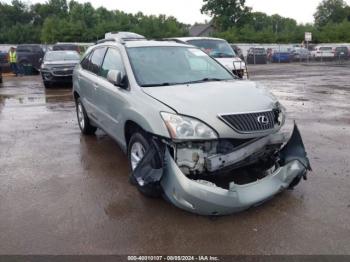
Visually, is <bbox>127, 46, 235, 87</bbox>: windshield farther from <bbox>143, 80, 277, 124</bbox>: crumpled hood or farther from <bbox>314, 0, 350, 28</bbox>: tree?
<bbox>314, 0, 350, 28</bbox>: tree

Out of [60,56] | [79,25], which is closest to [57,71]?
[60,56]

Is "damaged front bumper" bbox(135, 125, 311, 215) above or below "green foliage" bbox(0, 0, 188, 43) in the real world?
below

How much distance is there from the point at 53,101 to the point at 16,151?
6239 mm

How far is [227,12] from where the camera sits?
71.0 meters

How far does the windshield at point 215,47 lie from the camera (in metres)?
13.9

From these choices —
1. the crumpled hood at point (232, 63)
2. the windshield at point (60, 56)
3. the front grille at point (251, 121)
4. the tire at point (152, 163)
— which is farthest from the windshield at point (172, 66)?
the windshield at point (60, 56)

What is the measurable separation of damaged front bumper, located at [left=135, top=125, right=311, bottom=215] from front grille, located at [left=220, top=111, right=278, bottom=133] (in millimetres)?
166

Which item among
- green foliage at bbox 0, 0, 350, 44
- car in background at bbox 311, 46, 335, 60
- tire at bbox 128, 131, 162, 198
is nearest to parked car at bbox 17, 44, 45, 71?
tire at bbox 128, 131, 162, 198

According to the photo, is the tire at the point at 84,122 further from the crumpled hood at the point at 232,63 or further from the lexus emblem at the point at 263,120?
the crumpled hood at the point at 232,63

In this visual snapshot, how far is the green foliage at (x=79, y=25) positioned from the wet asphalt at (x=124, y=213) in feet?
160

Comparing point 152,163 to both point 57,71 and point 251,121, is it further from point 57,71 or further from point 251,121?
point 57,71

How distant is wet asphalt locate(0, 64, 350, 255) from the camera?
377cm

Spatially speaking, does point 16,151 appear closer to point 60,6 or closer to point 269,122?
point 269,122

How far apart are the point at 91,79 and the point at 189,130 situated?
307 centimetres
